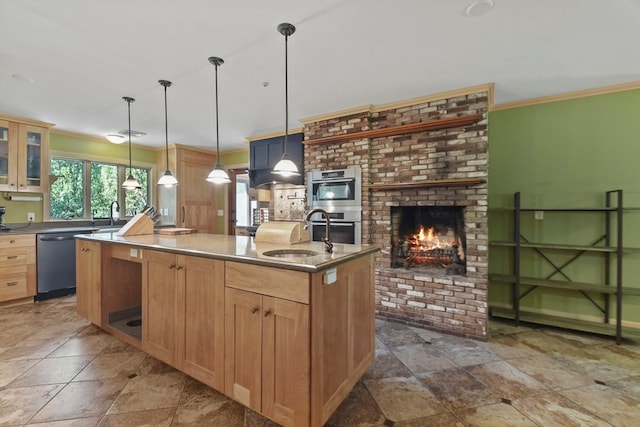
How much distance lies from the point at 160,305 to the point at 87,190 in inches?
161

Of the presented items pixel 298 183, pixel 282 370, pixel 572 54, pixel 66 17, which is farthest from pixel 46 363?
pixel 572 54

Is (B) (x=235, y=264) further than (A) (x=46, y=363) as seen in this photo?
No

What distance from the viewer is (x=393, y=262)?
345 cm

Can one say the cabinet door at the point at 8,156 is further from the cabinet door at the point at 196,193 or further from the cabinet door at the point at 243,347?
the cabinet door at the point at 243,347

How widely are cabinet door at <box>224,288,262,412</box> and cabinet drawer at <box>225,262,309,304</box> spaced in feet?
0.17

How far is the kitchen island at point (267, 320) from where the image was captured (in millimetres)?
1448

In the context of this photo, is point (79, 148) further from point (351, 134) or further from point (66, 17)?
point (351, 134)

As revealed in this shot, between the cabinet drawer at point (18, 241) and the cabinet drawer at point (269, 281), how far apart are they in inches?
147

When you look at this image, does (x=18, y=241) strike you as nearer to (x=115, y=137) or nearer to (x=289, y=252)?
(x=115, y=137)

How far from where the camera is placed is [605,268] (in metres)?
2.97

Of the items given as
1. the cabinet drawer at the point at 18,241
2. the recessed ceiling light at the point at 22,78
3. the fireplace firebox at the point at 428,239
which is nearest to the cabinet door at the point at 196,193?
the cabinet drawer at the point at 18,241

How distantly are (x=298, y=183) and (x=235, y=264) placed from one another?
2759mm

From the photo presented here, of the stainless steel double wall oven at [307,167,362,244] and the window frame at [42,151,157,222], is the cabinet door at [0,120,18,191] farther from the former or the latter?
the stainless steel double wall oven at [307,167,362,244]

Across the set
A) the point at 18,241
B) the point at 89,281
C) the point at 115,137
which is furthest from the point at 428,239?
the point at 18,241
